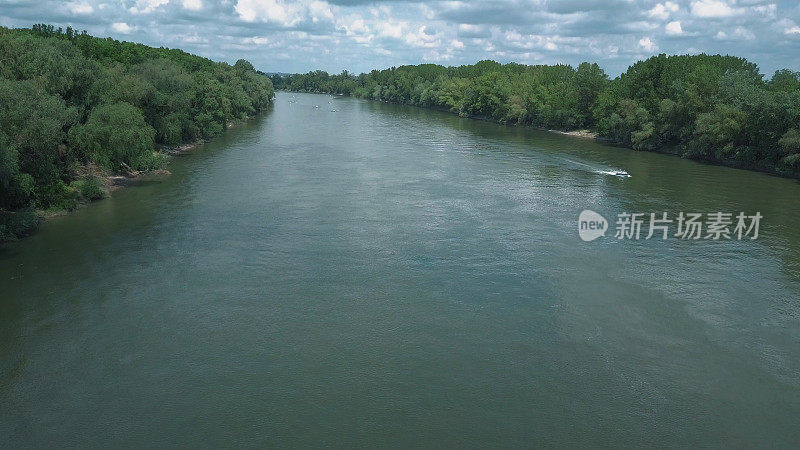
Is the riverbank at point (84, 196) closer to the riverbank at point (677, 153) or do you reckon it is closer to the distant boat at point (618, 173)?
the distant boat at point (618, 173)

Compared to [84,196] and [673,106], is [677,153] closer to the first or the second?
[673,106]

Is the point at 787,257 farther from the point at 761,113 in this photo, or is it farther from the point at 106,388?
the point at 106,388

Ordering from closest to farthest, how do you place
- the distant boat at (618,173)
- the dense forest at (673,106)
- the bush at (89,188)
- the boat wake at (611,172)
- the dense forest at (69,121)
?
the dense forest at (69,121) → the bush at (89,188) → the distant boat at (618,173) → the boat wake at (611,172) → the dense forest at (673,106)

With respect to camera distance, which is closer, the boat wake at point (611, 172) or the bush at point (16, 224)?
the bush at point (16, 224)

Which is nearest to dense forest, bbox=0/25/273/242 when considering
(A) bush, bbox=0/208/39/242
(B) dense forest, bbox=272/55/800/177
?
(A) bush, bbox=0/208/39/242

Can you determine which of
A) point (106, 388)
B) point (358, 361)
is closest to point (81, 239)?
point (106, 388)

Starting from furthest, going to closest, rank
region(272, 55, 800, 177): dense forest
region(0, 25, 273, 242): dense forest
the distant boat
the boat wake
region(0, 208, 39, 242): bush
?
region(272, 55, 800, 177): dense forest < the boat wake < the distant boat < region(0, 25, 273, 242): dense forest < region(0, 208, 39, 242): bush

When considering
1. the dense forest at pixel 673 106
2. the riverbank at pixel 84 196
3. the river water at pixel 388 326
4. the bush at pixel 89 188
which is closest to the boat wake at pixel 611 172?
the river water at pixel 388 326

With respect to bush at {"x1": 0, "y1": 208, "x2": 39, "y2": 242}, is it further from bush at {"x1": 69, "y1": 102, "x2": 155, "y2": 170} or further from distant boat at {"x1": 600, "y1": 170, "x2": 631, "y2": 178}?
distant boat at {"x1": 600, "y1": 170, "x2": 631, "y2": 178}
